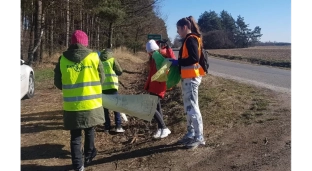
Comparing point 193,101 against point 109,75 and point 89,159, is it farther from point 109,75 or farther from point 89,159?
point 109,75

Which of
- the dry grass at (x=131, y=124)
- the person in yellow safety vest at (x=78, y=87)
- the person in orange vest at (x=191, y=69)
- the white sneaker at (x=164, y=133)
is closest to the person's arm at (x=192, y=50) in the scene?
the person in orange vest at (x=191, y=69)

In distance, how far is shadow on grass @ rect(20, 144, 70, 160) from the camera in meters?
5.45

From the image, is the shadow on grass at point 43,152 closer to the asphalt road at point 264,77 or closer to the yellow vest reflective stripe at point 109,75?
the yellow vest reflective stripe at point 109,75

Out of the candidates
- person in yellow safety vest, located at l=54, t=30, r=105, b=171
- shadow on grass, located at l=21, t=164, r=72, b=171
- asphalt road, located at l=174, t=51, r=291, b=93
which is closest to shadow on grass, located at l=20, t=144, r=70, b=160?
shadow on grass, located at l=21, t=164, r=72, b=171

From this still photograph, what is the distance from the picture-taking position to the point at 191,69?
16.3ft

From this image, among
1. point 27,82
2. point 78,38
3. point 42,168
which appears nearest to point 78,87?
A: point 78,38

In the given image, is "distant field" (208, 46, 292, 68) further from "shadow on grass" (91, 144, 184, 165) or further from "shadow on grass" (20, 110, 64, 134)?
"shadow on grass" (91, 144, 184, 165)

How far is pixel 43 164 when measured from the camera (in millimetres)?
5121

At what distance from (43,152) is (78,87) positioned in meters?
1.88

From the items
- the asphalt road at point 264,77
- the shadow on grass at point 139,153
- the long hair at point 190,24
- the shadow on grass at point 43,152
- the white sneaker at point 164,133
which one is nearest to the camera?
the long hair at point 190,24

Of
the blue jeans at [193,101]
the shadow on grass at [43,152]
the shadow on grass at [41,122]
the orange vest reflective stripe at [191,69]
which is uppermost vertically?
the orange vest reflective stripe at [191,69]

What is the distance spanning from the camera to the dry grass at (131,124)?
18.0 ft
